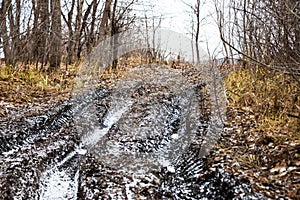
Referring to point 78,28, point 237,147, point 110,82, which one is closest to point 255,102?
point 237,147

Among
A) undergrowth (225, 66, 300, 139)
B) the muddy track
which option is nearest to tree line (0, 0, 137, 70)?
the muddy track

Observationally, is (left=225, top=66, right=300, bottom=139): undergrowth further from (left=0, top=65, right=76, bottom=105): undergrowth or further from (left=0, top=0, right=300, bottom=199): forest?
(left=0, top=65, right=76, bottom=105): undergrowth

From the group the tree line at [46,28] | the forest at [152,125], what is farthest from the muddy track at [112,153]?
the tree line at [46,28]

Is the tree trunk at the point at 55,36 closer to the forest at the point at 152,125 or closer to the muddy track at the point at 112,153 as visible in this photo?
the forest at the point at 152,125

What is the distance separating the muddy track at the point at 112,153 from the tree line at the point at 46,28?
3558 mm

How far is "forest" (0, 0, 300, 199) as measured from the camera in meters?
4.15

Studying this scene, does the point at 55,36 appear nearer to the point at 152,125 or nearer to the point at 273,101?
the point at 152,125

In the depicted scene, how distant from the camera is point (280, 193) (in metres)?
3.57

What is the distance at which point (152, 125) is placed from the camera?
6543 mm

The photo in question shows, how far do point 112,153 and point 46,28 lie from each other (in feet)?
25.3

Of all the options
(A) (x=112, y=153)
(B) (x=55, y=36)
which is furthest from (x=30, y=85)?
(A) (x=112, y=153)

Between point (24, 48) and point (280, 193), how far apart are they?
31.5 ft

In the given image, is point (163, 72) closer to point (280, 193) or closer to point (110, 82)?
point (110, 82)

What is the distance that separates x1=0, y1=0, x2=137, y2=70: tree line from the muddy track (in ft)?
11.7
